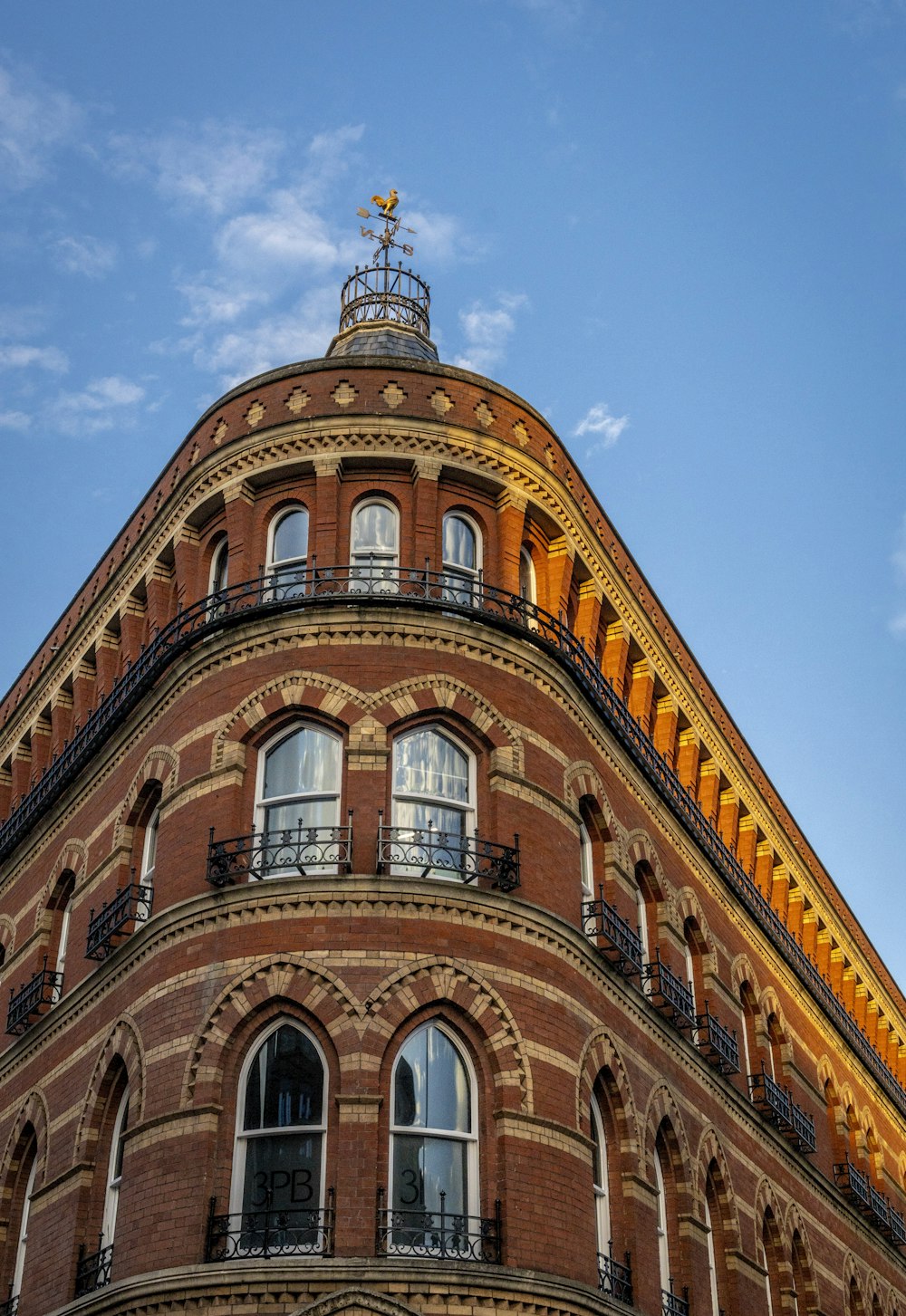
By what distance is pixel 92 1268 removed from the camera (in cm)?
2034

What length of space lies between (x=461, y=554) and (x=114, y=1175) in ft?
33.0

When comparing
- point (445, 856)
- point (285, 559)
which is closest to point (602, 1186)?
Answer: point (445, 856)

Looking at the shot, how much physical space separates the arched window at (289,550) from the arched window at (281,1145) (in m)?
6.82

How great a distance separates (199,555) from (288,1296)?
1201 centimetres

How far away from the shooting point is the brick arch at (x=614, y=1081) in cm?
2070

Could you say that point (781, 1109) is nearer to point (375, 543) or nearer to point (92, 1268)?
point (375, 543)

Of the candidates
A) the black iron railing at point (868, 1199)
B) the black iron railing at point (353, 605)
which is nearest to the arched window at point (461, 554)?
the black iron railing at point (353, 605)

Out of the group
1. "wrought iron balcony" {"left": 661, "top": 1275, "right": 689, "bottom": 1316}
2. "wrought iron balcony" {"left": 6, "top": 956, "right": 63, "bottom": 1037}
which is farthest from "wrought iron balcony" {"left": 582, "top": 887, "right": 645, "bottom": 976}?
"wrought iron balcony" {"left": 6, "top": 956, "right": 63, "bottom": 1037}

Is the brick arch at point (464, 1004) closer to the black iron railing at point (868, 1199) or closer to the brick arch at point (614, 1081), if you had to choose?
the brick arch at point (614, 1081)

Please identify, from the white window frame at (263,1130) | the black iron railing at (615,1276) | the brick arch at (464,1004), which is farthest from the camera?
the black iron railing at (615,1276)

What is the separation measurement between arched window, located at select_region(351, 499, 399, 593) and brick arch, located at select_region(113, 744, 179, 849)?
3703 mm

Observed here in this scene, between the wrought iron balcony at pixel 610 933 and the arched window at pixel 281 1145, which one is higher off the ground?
the wrought iron balcony at pixel 610 933

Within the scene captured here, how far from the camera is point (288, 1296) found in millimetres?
17328

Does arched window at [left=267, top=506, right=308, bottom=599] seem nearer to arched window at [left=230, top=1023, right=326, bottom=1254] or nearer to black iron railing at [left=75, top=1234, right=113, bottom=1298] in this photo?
arched window at [left=230, top=1023, right=326, bottom=1254]
